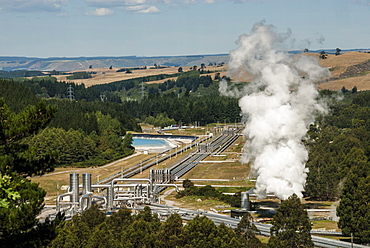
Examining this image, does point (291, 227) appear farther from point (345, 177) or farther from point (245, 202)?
point (345, 177)

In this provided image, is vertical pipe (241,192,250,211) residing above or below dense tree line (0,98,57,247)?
below

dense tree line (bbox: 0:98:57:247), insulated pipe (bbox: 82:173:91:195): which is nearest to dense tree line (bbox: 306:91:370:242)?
insulated pipe (bbox: 82:173:91:195)

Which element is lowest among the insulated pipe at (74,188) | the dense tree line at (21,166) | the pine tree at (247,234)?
the insulated pipe at (74,188)

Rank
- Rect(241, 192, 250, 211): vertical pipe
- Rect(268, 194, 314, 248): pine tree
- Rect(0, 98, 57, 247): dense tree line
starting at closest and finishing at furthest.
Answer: Rect(0, 98, 57, 247): dense tree line → Rect(268, 194, 314, 248): pine tree → Rect(241, 192, 250, 211): vertical pipe

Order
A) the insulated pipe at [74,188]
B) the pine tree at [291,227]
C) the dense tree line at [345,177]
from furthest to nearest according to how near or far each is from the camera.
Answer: the insulated pipe at [74,188]
the dense tree line at [345,177]
the pine tree at [291,227]

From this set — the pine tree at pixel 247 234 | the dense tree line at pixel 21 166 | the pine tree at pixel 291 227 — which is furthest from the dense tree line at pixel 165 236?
the dense tree line at pixel 21 166

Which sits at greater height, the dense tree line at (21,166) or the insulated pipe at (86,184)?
the dense tree line at (21,166)

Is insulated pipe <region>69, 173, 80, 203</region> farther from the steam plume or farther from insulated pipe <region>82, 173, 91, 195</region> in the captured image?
the steam plume

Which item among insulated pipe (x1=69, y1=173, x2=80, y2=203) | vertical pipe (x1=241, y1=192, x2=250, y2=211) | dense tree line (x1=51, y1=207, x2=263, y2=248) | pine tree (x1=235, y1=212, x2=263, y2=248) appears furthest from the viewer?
insulated pipe (x1=69, y1=173, x2=80, y2=203)

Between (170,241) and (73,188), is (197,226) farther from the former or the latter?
(73,188)

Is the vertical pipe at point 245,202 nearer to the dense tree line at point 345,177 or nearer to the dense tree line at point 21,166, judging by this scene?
the dense tree line at point 345,177

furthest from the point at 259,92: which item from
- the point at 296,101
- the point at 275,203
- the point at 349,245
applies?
the point at 349,245
